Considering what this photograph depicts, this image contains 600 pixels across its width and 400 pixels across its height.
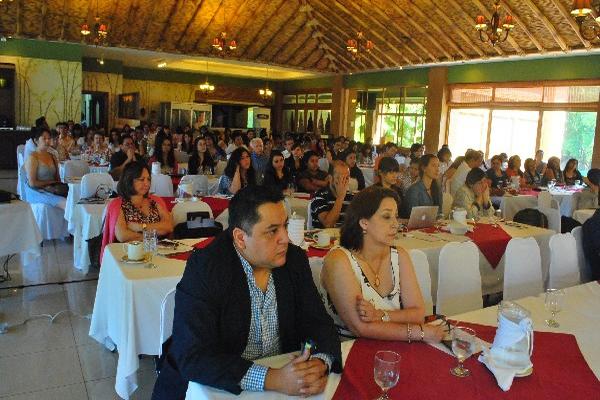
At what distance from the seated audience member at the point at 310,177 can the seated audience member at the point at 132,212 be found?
11.5 feet

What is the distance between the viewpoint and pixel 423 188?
17.9 ft

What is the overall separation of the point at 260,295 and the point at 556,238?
2773 millimetres

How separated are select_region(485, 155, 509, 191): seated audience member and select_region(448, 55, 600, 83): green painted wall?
13.5 ft

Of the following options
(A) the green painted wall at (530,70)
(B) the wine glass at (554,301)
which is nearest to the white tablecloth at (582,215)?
(B) the wine glass at (554,301)

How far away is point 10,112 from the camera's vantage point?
48.0 ft

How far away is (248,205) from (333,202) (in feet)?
9.75

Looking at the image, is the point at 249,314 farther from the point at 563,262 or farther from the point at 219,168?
the point at 219,168

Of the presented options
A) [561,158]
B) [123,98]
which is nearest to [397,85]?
[561,158]

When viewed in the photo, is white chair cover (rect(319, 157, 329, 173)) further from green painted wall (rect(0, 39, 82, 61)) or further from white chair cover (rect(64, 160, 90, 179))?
green painted wall (rect(0, 39, 82, 61))

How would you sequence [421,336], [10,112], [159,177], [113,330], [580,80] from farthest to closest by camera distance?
[10,112] < [580,80] < [159,177] < [113,330] < [421,336]

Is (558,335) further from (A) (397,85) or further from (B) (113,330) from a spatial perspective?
(A) (397,85)

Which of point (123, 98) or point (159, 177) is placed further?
point (123, 98)

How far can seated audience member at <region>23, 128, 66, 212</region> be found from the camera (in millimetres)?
6492

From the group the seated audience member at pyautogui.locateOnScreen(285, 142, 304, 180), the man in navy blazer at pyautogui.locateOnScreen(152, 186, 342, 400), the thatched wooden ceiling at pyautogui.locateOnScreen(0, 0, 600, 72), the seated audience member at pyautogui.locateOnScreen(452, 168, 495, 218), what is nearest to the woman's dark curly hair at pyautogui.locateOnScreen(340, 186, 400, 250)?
the man in navy blazer at pyautogui.locateOnScreen(152, 186, 342, 400)
